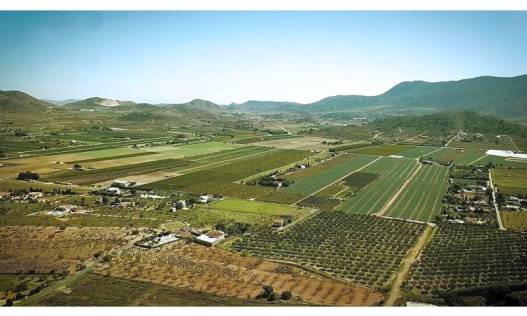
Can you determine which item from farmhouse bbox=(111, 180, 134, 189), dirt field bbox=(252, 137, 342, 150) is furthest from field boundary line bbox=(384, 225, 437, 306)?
dirt field bbox=(252, 137, 342, 150)

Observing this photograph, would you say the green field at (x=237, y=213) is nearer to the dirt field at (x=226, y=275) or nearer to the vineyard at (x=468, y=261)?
the dirt field at (x=226, y=275)

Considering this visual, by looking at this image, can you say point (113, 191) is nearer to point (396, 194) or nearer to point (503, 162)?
point (396, 194)

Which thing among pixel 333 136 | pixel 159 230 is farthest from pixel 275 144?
pixel 159 230

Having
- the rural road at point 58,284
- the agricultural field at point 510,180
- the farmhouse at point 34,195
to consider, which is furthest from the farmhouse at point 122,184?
the agricultural field at point 510,180

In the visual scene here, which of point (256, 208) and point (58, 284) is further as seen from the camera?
point (256, 208)

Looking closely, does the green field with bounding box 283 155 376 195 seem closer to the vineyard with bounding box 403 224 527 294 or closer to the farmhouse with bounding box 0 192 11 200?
the vineyard with bounding box 403 224 527 294

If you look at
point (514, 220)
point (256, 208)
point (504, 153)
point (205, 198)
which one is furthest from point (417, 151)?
point (205, 198)
